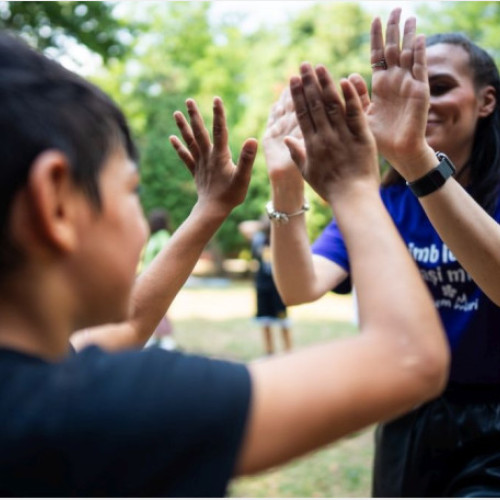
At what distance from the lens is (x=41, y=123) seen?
97 cm

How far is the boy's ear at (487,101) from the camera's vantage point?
227cm

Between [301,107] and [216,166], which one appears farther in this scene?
[216,166]

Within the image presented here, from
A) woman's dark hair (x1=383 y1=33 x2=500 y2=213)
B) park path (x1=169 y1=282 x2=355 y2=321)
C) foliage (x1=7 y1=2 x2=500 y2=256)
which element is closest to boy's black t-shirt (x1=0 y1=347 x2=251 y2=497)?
woman's dark hair (x1=383 y1=33 x2=500 y2=213)

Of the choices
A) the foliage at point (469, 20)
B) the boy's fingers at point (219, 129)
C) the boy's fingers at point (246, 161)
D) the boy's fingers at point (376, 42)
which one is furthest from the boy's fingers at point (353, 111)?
the foliage at point (469, 20)

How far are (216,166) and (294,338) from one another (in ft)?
31.7

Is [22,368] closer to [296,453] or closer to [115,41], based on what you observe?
[296,453]

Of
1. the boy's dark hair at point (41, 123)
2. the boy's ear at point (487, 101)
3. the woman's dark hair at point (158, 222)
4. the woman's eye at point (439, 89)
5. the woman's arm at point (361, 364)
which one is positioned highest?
the boy's dark hair at point (41, 123)

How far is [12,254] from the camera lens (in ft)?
3.25

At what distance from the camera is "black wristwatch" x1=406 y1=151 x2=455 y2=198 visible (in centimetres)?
171

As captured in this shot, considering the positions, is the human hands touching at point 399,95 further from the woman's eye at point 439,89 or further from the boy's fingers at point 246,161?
the woman's eye at point 439,89

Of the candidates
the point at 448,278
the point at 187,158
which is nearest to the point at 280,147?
the point at 187,158

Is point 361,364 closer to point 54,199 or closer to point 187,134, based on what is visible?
point 54,199

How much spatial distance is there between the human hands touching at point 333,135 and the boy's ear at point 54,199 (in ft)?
1.59

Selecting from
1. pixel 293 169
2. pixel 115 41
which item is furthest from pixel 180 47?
pixel 293 169
